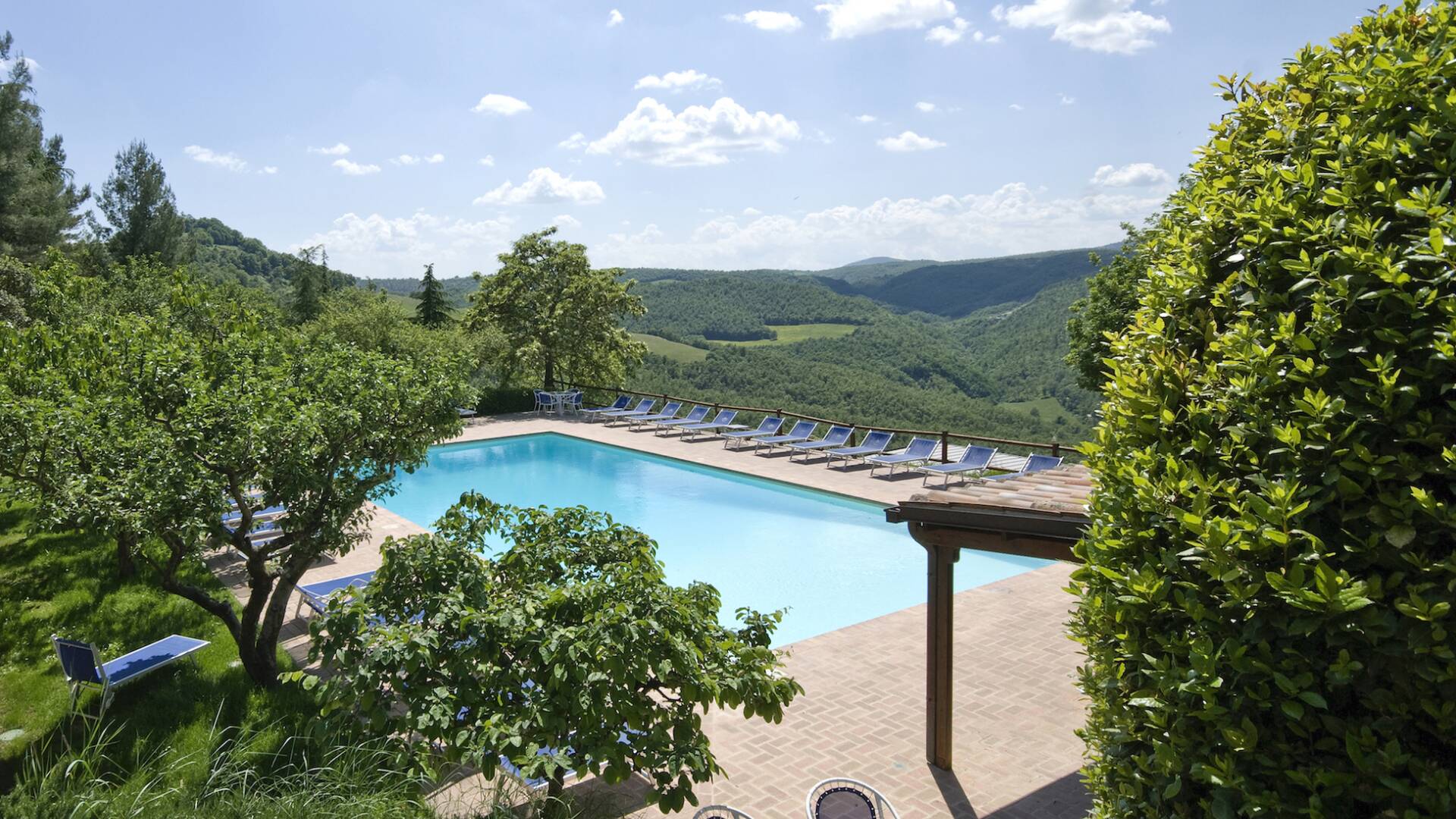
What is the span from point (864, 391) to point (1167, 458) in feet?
119

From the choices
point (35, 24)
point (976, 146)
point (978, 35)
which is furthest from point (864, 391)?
point (35, 24)

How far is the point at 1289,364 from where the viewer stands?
1.91 m

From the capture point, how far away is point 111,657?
247 inches

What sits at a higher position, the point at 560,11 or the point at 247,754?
the point at 560,11

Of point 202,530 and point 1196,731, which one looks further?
point 202,530

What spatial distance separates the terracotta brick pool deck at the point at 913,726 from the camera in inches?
187

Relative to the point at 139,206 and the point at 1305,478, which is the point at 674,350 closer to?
the point at 139,206

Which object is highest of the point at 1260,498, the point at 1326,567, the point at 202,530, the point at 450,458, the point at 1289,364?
the point at 1289,364

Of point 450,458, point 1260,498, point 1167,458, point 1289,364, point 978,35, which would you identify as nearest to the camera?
point 1260,498

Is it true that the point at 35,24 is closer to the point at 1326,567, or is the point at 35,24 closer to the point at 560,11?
the point at 560,11

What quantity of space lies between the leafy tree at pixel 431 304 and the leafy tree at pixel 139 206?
7.61m

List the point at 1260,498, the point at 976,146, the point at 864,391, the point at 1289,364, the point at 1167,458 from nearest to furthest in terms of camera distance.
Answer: the point at 1260,498
the point at 1289,364
the point at 1167,458
the point at 976,146
the point at 864,391

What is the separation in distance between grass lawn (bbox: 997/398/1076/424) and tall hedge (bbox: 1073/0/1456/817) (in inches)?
1664

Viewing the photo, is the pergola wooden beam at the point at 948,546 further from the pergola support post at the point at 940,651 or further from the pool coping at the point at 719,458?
the pool coping at the point at 719,458
